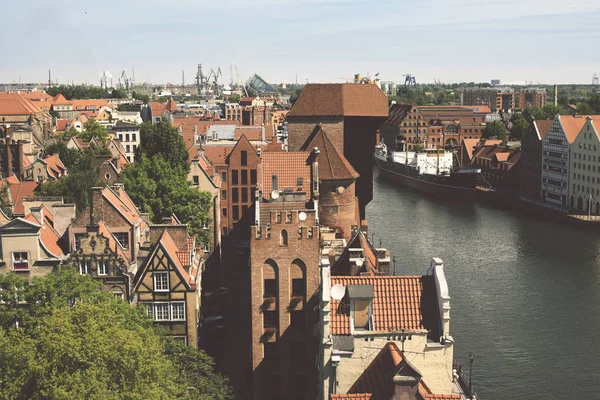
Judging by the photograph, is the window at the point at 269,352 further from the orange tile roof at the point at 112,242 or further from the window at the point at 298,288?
the orange tile roof at the point at 112,242

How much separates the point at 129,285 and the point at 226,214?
3633 cm

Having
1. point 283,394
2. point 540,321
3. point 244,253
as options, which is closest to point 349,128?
point 244,253

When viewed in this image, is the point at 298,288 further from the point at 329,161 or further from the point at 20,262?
the point at 329,161

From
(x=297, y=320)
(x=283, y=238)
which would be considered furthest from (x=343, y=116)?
(x=297, y=320)

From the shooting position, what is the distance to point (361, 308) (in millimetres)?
28969

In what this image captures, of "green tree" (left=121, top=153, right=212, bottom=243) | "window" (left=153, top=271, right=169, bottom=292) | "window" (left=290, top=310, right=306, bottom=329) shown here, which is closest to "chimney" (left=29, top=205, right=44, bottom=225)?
"window" (left=153, top=271, right=169, bottom=292)

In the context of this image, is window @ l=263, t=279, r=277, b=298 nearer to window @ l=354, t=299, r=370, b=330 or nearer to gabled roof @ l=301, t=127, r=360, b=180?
window @ l=354, t=299, r=370, b=330

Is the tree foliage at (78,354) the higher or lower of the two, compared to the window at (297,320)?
higher

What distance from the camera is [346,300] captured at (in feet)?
96.1

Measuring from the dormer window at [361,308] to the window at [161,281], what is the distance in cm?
1600

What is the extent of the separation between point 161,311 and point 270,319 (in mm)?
7928

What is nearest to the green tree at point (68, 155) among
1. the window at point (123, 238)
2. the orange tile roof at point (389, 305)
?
the window at point (123, 238)

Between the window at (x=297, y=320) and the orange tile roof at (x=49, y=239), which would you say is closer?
the window at (x=297, y=320)

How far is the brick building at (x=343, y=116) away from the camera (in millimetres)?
66438
